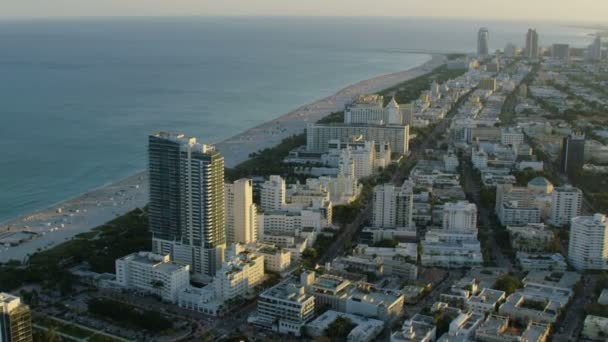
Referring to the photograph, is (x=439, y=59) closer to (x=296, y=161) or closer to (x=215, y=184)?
(x=296, y=161)

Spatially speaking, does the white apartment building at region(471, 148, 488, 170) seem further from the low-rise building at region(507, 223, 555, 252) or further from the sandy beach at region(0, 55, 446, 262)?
the sandy beach at region(0, 55, 446, 262)

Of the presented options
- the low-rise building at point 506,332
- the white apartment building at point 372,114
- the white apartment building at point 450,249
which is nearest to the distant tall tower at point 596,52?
the white apartment building at point 372,114

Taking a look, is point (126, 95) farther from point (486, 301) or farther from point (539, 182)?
point (486, 301)

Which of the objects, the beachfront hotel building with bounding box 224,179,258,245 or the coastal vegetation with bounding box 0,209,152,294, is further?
the beachfront hotel building with bounding box 224,179,258,245

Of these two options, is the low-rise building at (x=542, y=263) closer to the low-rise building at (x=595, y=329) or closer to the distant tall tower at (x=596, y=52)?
the low-rise building at (x=595, y=329)

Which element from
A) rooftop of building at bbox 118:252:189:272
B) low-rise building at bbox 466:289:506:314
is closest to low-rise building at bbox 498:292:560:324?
low-rise building at bbox 466:289:506:314

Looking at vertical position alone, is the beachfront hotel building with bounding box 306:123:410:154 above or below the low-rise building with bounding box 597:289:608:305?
above
